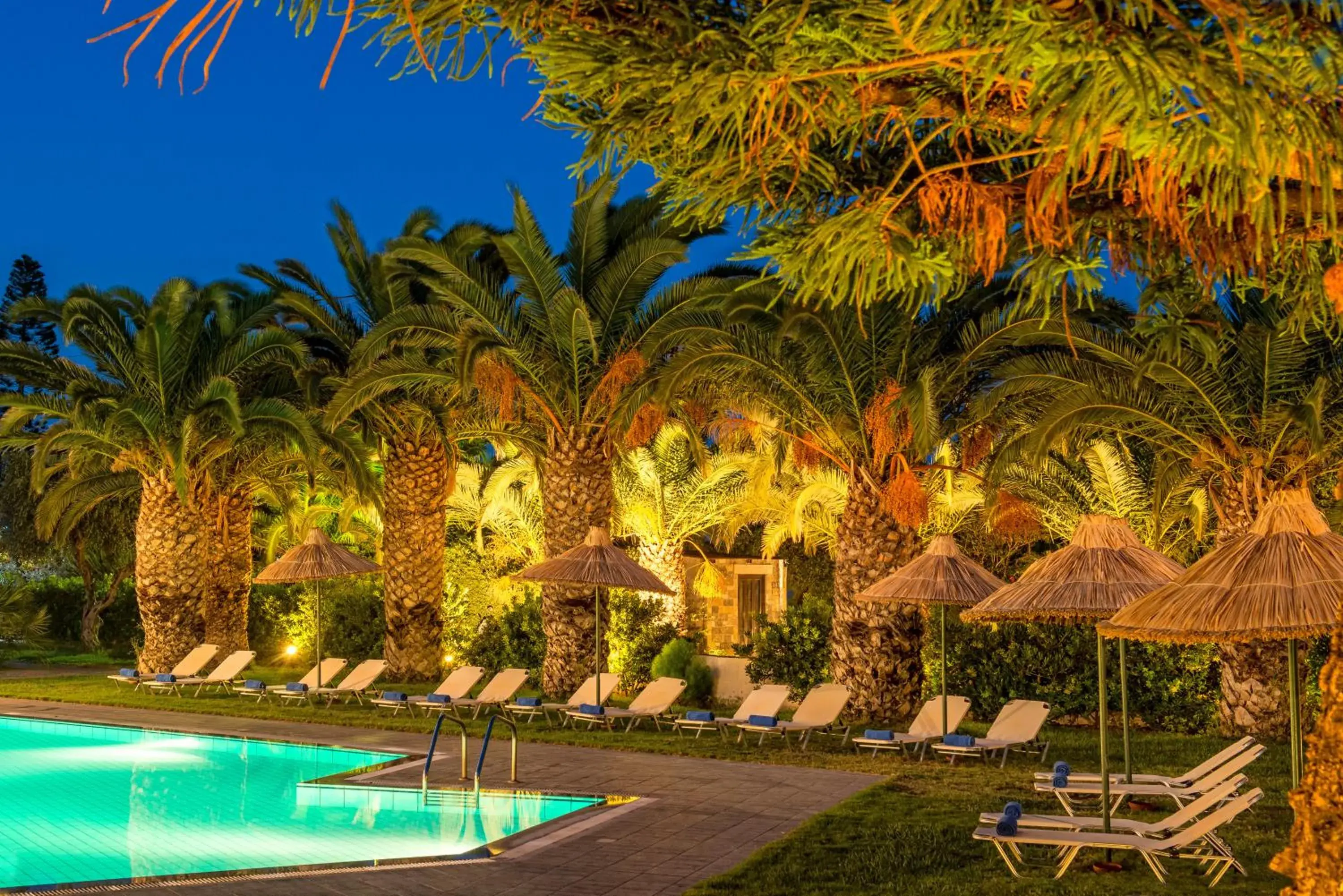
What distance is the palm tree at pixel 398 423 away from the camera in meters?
A: 23.1

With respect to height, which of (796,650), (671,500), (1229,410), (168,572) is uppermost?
(1229,410)

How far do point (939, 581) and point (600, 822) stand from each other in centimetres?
572

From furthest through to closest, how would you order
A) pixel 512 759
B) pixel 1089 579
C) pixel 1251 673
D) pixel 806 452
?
pixel 806 452, pixel 1251 673, pixel 512 759, pixel 1089 579

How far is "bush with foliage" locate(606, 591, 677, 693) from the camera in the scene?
73.5 ft

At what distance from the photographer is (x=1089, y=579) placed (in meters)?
11.5

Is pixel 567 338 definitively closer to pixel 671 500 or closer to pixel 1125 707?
pixel 671 500

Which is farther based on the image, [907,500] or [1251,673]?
[907,500]

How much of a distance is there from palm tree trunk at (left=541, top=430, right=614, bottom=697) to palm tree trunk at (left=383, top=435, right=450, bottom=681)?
132 inches

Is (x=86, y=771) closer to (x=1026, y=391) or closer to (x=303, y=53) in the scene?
(x=1026, y=391)

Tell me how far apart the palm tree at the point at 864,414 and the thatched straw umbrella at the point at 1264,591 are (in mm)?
8381

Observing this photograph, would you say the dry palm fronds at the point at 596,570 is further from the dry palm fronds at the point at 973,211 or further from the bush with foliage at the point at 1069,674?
the dry palm fronds at the point at 973,211

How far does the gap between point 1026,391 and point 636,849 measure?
9628 mm

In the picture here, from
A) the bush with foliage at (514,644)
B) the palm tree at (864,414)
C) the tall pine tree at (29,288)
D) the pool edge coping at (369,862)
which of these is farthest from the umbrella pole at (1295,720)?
the tall pine tree at (29,288)

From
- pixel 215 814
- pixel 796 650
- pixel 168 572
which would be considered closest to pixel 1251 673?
pixel 796 650
